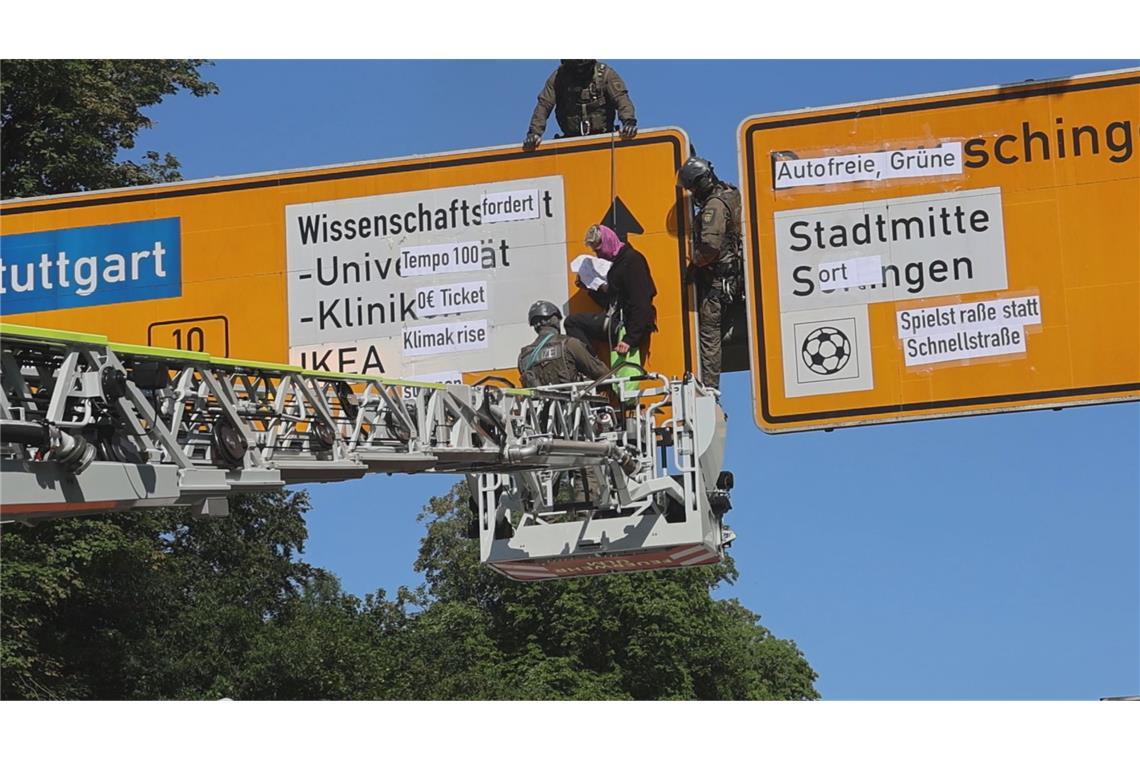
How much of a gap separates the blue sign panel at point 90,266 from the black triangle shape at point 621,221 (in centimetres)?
516

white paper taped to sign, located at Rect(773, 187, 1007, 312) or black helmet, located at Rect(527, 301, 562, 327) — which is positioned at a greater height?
white paper taped to sign, located at Rect(773, 187, 1007, 312)

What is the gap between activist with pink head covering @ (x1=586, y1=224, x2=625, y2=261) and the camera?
2039 centimetres

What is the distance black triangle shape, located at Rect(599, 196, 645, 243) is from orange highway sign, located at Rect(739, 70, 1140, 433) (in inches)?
46.5

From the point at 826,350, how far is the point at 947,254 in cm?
154

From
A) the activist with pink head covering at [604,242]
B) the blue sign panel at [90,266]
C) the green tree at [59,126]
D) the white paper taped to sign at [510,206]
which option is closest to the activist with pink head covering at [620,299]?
the activist with pink head covering at [604,242]

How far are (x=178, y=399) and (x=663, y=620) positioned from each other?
31824 millimetres

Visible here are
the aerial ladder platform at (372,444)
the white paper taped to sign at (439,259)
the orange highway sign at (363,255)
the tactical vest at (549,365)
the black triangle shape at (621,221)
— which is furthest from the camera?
the white paper taped to sign at (439,259)

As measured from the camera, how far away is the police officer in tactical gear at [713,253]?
65.6 ft

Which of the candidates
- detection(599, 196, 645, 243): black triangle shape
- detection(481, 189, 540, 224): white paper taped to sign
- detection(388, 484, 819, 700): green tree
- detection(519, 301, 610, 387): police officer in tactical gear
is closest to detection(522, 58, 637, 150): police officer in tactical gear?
detection(481, 189, 540, 224): white paper taped to sign

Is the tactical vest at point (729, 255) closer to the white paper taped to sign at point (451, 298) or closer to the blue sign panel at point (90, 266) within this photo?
the white paper taped to sign at point (451, 298)

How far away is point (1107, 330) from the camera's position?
63.1 ft

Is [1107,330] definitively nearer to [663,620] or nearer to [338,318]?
[338,318]

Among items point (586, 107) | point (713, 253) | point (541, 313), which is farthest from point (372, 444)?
point (586, 107)

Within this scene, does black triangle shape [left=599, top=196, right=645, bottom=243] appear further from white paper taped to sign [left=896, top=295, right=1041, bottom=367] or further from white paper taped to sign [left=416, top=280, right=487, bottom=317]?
white paper taped to sign [left=896, top=295, right=1041, bottom=367]
